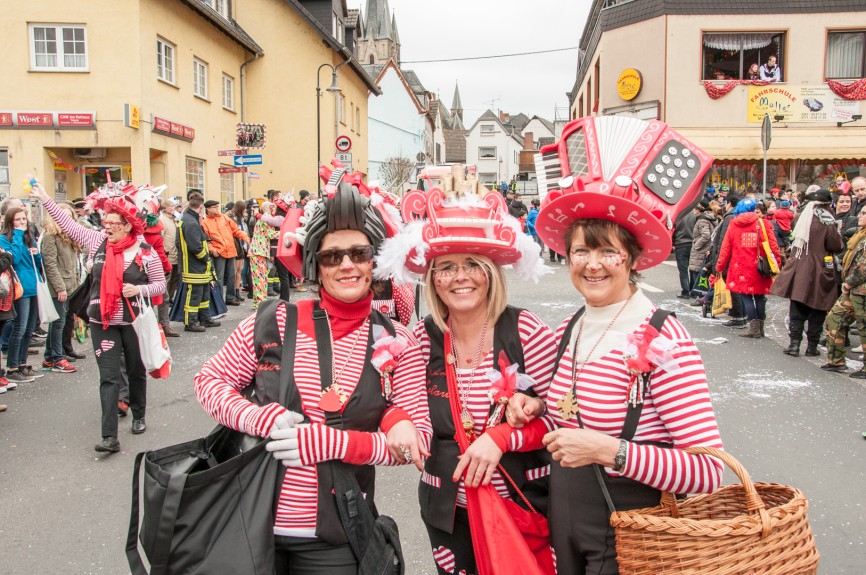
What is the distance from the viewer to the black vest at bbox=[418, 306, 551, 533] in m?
2.30

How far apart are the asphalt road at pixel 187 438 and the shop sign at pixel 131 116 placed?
9370mm

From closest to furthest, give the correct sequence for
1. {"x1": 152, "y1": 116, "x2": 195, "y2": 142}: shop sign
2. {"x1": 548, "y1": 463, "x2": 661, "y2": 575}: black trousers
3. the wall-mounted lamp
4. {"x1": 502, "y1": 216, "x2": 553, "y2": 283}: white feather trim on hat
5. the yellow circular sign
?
{"x1": 548, "y1": 463, "x2": 661, "y2": 575}: black trousers < {"x1": 502, "y1": 216, "x2": 553, "y2": 283}: white feather trim on hat < {"x1": 152, "y1": 116, "x2": 195, "y2": 142}: shop sign < the wall-mounted lamp < the yellow circular sign

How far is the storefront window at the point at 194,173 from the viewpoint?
19516 mm

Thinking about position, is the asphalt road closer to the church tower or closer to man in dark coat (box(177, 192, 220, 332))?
man in dark coat (box(177, 192, 220, 332))

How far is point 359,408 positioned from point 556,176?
1051 millimetres

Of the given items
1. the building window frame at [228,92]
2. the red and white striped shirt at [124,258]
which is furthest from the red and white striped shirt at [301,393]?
the building window frame at [228,92]

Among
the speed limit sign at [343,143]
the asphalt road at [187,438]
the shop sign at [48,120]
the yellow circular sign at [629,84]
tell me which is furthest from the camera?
the yellow circular sign at [629,84]

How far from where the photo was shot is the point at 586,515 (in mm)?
2045

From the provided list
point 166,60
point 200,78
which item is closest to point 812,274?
point 166,60

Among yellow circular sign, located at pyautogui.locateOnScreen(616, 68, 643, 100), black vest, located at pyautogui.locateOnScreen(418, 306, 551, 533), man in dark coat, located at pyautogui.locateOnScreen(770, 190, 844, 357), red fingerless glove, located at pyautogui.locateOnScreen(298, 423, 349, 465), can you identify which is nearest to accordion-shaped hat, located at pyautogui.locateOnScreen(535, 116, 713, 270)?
black vest, located at pyautogui.locateOnScreen(418, 306, 551, 533)

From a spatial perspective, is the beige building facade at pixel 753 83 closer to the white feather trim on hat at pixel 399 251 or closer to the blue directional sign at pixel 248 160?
the blue directional sign at pixel 248 160

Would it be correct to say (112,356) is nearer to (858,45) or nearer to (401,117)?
(858,45)

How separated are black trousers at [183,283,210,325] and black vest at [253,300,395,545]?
873cm

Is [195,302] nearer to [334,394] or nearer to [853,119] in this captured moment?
[334,394]
